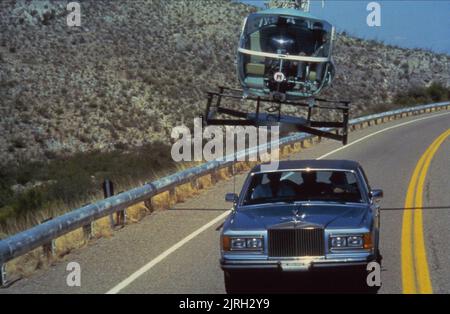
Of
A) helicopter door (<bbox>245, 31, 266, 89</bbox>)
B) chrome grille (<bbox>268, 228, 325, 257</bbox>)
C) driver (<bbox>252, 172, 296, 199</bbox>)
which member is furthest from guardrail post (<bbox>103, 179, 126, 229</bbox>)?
chrome grille (<bbox>268, 228, 325, 257</bbox>)

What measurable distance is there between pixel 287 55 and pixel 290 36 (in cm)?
59

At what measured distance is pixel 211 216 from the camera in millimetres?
14758

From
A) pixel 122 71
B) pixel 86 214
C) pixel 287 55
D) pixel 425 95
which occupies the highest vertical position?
pixel 287 55

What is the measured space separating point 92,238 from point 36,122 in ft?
113

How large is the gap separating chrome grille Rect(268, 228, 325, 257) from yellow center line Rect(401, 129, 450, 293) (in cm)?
127

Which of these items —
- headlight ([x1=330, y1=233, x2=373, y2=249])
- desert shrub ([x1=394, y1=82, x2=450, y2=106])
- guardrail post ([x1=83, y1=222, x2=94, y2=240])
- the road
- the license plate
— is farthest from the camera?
desert shrub ([x1=394, y1=82, x2=450, y2=106])

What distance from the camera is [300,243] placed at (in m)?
8.28

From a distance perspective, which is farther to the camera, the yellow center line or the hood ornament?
the yellow center line

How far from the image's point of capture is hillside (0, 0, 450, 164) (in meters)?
46.1

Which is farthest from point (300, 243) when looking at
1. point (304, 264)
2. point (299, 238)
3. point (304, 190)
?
point (304, 190)

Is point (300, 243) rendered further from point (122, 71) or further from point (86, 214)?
point (122, 71)

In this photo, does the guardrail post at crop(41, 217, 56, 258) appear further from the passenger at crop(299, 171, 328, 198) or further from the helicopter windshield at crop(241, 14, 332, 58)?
the helicopter windshield at crop(241, 14, 332, 58)
